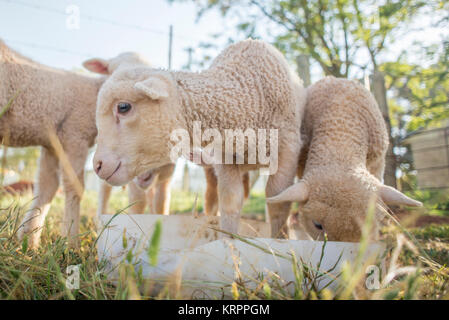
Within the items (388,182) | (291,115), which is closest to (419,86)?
(388,182)

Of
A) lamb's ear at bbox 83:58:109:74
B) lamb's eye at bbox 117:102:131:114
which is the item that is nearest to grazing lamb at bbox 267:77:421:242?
lamb's eye at bbox 117:102:131:114

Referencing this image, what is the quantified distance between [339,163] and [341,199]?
0.92 ft

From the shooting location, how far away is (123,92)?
1.89 meters

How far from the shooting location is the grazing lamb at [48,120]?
8.42 feet

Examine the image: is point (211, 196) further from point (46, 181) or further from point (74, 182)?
point (46, 181)

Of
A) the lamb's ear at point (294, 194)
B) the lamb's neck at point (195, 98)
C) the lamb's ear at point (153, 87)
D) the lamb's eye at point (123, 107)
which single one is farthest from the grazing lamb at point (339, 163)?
the lamb's eye at point (123, 107)

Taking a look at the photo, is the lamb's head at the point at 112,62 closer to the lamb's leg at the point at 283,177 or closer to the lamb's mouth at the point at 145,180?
the lamb's mouth at the point at 145,180

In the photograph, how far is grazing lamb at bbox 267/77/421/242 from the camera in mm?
1972

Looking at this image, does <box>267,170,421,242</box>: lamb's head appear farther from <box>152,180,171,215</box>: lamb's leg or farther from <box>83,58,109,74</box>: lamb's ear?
<box>83,58,109,74</box>: lamb's ear

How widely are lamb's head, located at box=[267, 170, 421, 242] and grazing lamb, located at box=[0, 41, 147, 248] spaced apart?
70.6 inches

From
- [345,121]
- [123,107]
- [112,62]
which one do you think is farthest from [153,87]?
[112,62]

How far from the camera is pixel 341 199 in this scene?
1.96 meters
